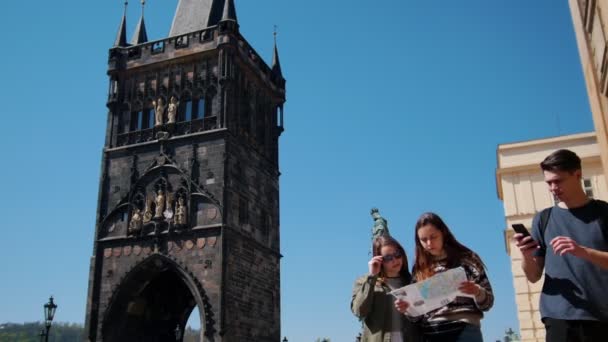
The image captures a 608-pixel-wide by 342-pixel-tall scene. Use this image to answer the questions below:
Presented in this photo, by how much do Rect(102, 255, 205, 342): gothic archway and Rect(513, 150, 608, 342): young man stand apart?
69.5 feet

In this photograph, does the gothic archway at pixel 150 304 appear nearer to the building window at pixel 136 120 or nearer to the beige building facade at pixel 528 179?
the building window at pixel 136 120

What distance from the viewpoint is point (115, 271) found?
25.7 meters

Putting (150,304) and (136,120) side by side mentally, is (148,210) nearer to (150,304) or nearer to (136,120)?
(150,304)

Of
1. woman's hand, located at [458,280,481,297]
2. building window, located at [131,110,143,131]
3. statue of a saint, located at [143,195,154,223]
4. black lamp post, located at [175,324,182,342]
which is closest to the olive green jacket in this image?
woman's hand, located at [458,280,481,297]

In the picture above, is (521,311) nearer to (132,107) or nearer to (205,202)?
(205,202)

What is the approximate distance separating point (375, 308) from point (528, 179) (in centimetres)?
1730

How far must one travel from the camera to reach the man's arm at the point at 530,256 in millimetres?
3639

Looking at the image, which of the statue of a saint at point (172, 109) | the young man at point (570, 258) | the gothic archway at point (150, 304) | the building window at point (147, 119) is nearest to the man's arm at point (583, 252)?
the young man at point (570, 258)

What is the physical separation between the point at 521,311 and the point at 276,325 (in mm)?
13818

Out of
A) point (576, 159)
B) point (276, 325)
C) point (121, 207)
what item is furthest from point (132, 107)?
point (576, 159)

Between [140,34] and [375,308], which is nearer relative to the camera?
[375,308]

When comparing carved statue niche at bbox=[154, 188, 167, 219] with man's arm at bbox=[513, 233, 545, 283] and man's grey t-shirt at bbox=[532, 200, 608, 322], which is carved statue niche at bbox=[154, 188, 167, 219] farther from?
man's grey t-shirt at bbox=[532, 200, 608, 322]

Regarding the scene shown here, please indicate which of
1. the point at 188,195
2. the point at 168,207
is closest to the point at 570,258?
the point at 188,195

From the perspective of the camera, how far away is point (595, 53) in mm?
6594
